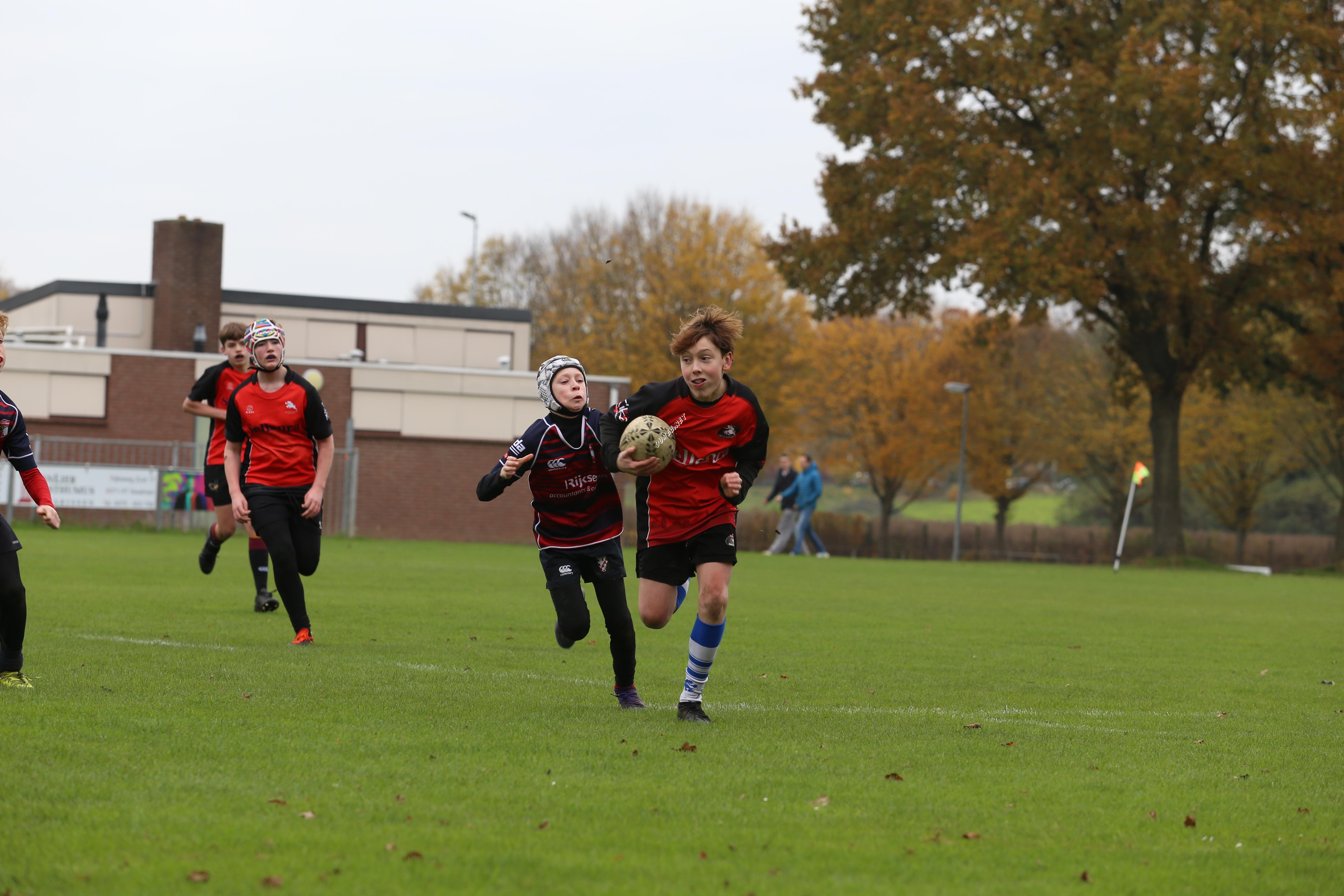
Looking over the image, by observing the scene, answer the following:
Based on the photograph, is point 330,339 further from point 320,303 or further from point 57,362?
point 57,362

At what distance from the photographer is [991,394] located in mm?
50875

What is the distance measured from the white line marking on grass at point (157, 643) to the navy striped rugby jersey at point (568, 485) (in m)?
2.75

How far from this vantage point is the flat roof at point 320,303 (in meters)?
42.7

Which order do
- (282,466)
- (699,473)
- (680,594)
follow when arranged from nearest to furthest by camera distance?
1. (699,473)
2. (680,594)
3. (282,466)

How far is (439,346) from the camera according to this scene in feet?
146

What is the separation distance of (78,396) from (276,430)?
28.7 meters

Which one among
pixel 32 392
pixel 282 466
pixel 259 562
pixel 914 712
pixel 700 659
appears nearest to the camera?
pixel 700 659

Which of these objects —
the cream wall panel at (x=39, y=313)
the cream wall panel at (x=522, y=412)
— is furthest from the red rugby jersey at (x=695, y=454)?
the cream wall panel at (x=39, y=313)

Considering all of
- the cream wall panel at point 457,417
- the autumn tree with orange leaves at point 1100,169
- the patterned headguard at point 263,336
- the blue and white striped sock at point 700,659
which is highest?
the autumn tree with orange leaves at point 1100,169

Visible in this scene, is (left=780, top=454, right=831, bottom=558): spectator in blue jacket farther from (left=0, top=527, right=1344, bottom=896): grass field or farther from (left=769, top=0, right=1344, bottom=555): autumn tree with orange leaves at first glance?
(left=0, top=527, right=1344, bottom=896): grass field

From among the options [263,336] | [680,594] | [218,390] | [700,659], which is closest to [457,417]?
[218,390]

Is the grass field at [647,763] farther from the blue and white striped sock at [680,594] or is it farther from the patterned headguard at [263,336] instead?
the patterned headguard at [263,336]

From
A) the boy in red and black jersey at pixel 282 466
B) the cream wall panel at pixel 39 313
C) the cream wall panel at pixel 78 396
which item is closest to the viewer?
the boy in red and black jersey at pixel 282 466

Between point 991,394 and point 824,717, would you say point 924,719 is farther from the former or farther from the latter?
point 991,394
